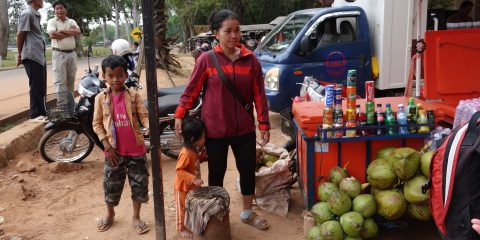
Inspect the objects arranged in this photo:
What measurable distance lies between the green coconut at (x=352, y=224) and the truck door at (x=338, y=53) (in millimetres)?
3954

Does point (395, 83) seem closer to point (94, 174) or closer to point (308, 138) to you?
point (308, 138)

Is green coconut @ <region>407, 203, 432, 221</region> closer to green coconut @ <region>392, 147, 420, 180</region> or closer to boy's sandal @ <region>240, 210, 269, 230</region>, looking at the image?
green coconut @ <region>392, 147, 420, 180</region>

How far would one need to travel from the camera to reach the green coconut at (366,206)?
3.04 meters

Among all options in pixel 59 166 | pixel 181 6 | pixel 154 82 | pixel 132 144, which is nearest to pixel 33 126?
pixel 59 166

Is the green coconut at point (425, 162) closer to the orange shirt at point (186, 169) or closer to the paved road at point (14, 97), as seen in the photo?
the orange shirt at point (186, 169)

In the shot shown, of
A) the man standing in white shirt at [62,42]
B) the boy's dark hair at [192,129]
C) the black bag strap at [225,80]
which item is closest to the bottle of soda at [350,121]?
the black bag strap at [225,80]

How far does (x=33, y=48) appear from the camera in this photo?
632cm

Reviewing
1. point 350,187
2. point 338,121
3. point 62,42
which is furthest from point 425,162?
point 62,42

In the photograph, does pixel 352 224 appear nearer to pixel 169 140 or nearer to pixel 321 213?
pixel 321 213

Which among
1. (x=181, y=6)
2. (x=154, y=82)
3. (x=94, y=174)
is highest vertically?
(x=181, y=6)

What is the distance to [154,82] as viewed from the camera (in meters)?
2.52

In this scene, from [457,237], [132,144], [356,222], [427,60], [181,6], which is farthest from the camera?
[181,6]

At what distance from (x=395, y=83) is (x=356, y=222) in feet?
14.0

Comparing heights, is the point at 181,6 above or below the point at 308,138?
→ above
